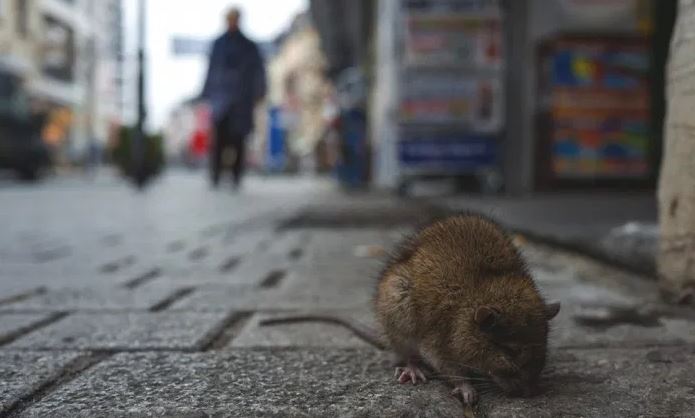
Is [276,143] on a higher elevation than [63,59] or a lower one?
lower

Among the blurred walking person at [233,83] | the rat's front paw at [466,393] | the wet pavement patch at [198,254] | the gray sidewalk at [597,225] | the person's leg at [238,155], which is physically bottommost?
the wet pavement patch at [198,254]

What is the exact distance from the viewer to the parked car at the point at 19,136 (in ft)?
55.2

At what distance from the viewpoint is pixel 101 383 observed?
1515 mm

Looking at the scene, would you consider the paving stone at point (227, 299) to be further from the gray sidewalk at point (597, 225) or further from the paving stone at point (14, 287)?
the gray sidewalk at point (597, 225)

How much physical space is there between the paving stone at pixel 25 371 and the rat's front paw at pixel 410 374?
755 mm

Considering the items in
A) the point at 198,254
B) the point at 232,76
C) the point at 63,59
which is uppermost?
the point at 63,59

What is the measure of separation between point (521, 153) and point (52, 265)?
6168mm

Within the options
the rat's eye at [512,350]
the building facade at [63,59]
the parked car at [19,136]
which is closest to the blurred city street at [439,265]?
the rat's eye at [512,350]

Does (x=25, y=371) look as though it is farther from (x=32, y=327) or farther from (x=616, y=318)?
(x=616, y=318)

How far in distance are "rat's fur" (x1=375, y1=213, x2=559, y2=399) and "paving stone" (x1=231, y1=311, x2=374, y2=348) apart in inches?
8.7

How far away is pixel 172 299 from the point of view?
2.56 meters

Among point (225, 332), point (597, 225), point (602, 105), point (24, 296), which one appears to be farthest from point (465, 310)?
point (602, 105)

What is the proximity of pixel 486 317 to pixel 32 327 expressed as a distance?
1.33 metres

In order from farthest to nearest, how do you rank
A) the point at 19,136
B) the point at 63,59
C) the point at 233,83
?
1. the point at 63,59
2. the point at 19,136
3. the point at 233,83
